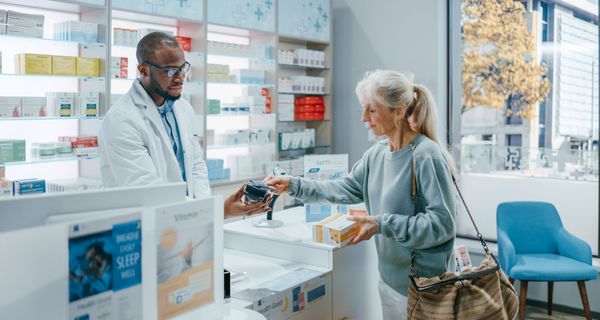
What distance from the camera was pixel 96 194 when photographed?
142 centimetres

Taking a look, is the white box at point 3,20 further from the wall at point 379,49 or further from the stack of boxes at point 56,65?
the wall at point 379,49

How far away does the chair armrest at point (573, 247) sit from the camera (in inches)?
167

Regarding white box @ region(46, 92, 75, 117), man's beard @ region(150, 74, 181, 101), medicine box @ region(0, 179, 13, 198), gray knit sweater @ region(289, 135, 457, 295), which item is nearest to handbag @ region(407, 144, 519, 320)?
gray knit sweater @ region(289, 135, 457, 295)

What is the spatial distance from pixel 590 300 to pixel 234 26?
3584 mm

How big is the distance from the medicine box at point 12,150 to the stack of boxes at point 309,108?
272cm

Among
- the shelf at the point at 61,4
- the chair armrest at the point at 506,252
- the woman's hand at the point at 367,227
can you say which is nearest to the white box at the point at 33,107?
the shelf at the point at 61,4

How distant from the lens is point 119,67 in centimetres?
427

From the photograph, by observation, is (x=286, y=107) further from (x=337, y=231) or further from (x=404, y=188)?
(x=404, y=188)

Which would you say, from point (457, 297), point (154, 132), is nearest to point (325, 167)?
point (154, 132)

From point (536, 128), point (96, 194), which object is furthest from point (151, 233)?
point (536, 128)

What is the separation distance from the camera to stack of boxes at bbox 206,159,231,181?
500cm

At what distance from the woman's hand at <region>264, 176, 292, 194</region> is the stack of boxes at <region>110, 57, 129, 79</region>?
2.06 meters

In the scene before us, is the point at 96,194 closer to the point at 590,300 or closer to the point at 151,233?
the point at 151,233

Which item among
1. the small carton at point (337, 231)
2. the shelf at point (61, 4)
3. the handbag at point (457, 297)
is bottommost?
the handbag at point (457, 297)
